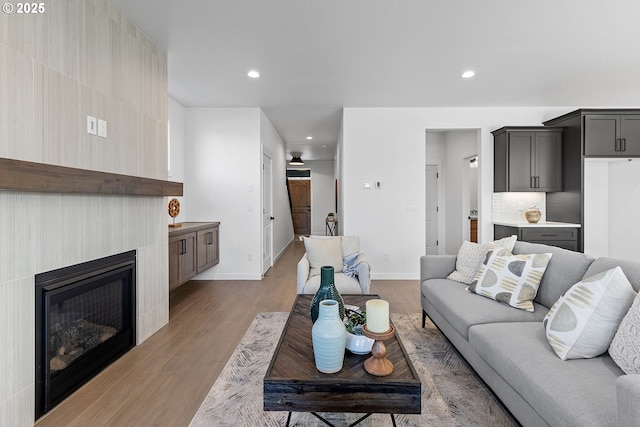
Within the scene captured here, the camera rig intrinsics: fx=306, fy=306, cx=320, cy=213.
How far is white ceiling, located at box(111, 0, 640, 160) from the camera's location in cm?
231

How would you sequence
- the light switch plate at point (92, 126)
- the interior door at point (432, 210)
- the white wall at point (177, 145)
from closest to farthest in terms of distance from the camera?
the light switch plate at point (92, 126) → the white wall at point (177, 145) → the interior door at point (432, 210)

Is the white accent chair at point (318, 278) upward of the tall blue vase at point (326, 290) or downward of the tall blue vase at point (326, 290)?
downward

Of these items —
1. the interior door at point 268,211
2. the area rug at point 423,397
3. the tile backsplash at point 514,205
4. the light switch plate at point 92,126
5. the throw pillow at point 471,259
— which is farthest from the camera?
the interior door at point 268,211

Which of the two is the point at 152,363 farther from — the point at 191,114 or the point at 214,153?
the point at 191,114

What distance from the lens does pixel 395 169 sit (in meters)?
4.71

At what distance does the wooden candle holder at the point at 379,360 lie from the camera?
1.30m

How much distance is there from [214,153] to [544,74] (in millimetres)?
4389

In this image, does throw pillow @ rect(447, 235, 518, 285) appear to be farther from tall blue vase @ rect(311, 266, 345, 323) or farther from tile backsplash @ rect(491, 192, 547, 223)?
tile backsplash @ rect(491, 192, 547, 223)

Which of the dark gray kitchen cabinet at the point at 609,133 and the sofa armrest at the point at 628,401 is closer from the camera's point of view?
the sofa armrest at the point at 628,401

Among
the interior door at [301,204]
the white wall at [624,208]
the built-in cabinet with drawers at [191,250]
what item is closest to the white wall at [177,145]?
the built-in cabinet with drawers at [191,250]

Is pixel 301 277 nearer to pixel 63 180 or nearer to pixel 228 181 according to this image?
pixel 63 180

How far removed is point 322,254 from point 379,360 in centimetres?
195

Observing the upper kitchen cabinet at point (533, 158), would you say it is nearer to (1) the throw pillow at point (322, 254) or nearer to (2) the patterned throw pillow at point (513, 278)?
(2) the patterned throw pillow at point (513, 278)

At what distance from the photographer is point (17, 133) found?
1555 mm
